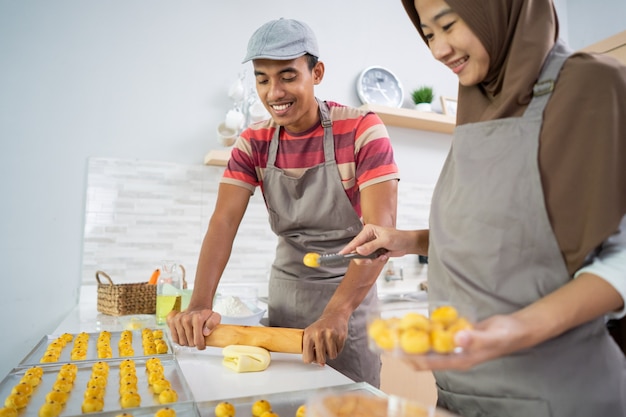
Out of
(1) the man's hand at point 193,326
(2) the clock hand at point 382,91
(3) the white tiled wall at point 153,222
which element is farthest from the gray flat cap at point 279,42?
(2) the clock hand at point 382,91

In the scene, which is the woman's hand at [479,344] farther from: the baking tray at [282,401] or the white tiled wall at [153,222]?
the white tiled wall at [153,222]

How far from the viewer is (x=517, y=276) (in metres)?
0.78

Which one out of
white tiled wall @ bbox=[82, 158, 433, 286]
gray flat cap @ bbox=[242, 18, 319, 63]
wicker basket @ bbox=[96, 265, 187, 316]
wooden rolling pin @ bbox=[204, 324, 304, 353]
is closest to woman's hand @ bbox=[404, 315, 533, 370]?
wooden rolling pin @ bbox=[204, 324, 304, 353]

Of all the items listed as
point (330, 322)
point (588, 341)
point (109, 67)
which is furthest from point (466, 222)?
point (109, 67)

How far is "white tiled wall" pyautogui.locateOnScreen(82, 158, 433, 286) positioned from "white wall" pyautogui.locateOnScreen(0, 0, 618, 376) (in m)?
0.07

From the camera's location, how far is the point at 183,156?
2.68 m

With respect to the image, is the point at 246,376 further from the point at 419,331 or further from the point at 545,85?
the point at 545,85

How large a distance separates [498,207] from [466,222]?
7 centimetres

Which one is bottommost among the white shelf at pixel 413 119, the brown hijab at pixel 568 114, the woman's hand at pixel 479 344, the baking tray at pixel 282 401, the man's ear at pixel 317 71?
the baking tray at pixel 282 401

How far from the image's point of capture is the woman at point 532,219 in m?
0.67

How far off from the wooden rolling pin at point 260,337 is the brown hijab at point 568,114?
67 centimetres

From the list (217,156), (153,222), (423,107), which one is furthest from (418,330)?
(423,107)

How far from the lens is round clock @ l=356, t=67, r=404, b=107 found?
315cm

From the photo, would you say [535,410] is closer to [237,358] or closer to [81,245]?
[237,358]
